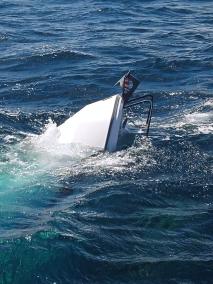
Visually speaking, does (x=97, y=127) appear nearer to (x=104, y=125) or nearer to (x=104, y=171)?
(x=104, y=125)

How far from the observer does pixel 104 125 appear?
12.7m

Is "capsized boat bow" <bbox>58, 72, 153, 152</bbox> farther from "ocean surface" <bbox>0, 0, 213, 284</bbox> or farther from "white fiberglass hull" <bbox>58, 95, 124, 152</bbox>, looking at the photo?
"ocean surface" <bbox>0, 0, 213, 284</bbox>

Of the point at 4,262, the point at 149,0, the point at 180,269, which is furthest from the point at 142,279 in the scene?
the point at 149,0

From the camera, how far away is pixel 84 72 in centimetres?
1920

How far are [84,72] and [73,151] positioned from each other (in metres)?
7.42

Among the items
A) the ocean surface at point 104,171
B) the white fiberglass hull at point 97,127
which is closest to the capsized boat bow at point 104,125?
the white fiberglass hull at point 97,127

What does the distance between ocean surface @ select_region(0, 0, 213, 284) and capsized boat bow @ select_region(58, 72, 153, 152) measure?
311 millimetres

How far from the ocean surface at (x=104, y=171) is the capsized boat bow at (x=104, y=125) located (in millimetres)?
311

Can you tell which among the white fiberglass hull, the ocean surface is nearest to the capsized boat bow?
the white fiberglass hull

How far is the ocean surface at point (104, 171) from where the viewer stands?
27.2ft

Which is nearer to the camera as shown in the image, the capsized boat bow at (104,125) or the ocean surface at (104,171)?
the ocean surface at (104,171)

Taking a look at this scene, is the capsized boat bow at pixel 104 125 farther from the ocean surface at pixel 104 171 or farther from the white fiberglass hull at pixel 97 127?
the ocean surface at pixel 104 171

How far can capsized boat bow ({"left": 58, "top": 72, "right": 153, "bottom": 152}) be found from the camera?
12555 millimetres

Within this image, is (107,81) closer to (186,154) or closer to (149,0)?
(186,154)
